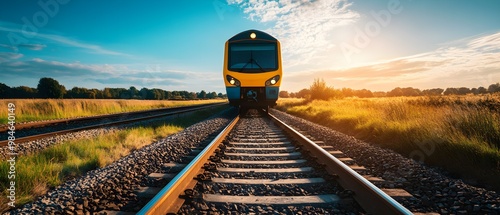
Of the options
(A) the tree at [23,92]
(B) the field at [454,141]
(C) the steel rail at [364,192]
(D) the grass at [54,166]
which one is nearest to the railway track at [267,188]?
(C) the steel rail at [364,192]

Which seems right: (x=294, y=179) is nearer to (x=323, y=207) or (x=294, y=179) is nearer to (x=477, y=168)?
(x=323, y=207)

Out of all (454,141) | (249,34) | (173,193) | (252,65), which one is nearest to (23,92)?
(249,34)

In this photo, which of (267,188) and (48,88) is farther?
(48,88)

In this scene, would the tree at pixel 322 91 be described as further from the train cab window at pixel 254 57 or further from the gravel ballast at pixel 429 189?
the gravel ballast at pixel 429 189

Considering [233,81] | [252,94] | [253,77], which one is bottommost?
[252,94]

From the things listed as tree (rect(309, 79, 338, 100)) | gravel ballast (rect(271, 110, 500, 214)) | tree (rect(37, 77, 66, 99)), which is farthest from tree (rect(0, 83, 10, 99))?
gravel ballast (rect(271, 110, 500, 214))

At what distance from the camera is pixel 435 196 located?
2.68m

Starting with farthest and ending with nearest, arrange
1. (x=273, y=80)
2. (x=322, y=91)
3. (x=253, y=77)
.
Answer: (x=322, y=91)
(x=273, y=80)
(x=253, y=77)

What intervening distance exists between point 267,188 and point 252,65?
7663mm

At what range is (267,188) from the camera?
9.17 ft

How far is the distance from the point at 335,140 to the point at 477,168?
2.73 metres

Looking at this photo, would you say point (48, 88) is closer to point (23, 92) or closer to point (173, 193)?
point (23, 92)

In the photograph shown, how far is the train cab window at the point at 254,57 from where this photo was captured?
10070 millimetres

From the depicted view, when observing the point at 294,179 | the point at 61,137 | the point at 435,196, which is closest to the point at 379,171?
the point at 435,196
